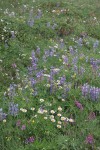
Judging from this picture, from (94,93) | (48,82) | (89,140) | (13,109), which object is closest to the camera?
(89,140)

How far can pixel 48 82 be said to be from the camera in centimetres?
752

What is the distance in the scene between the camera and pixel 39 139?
602cm

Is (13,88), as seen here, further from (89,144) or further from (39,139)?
(89,144)

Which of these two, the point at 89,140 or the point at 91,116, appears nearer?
the point at 89,140

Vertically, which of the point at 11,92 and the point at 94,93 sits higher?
the point at 94,93

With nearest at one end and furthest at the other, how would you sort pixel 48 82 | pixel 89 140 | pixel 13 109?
pixel 89 140
pixel 13 109
pixel 48 82

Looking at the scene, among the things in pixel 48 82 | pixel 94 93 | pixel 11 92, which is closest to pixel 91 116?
pixel 94 93

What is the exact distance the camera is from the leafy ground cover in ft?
20.0

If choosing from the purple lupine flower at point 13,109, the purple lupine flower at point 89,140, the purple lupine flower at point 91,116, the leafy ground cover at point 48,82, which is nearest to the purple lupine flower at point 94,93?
the leafy ground cover at point 48,82

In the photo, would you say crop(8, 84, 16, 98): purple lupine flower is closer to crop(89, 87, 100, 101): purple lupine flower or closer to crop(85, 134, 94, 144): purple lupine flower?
crop(89, 87, 100, 101): purple lupine flower

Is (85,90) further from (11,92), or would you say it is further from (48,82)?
(11,92)

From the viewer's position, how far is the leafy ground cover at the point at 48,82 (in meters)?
6.08

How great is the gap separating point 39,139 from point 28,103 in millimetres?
981

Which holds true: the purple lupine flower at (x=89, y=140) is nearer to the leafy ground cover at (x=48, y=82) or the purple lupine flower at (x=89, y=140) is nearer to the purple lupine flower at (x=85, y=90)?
the leafy ground cover at (x=48, y=82)
